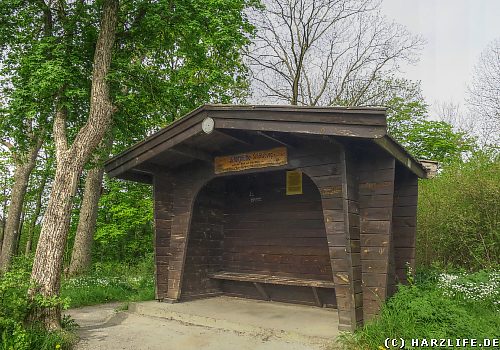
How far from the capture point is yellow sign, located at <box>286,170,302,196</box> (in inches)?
254

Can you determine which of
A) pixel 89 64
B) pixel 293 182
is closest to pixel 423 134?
pixel 293 182

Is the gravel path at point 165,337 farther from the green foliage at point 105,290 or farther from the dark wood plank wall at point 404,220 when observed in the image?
the dark wood plank wall at point 404,220

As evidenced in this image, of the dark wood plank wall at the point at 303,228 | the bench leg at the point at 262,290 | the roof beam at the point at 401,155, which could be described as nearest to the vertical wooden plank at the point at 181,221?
the dark wood plank wall at the point at 303,228

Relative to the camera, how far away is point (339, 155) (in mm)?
4871

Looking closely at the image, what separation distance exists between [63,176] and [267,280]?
3421mm

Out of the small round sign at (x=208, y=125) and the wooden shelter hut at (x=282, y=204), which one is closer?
the wooden shelter hut at (x=282, y=204)

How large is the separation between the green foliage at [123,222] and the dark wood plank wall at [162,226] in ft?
23.6

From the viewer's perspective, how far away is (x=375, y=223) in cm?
475

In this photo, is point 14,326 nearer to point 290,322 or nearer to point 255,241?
point 290,322

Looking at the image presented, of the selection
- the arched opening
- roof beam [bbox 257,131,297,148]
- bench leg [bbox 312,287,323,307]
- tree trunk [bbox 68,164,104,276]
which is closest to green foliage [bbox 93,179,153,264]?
tree trunk [bbox 68,164,104,276]

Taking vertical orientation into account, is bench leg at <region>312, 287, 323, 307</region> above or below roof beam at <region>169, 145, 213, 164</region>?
below

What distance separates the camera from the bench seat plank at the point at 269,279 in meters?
5.62

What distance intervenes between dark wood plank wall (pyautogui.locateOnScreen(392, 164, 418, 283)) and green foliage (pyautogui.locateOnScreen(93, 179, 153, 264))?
995 centimetres

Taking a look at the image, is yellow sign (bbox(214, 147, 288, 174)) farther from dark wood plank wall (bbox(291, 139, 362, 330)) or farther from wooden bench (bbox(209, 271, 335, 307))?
wooden bench (bbox(209, 271, 335, 307))
